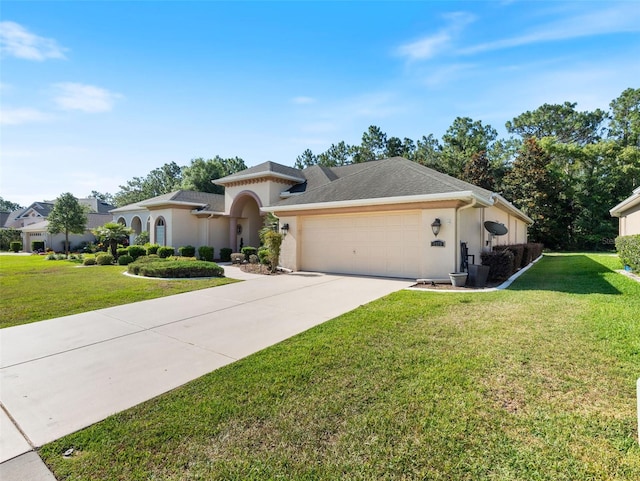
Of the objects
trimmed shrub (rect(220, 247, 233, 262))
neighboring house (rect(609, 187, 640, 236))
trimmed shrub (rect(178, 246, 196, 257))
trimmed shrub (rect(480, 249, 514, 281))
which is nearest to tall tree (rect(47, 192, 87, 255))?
trimmed shrub (rect(178, 246, 196, 257))

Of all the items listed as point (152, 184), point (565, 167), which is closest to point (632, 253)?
point (565, 167)

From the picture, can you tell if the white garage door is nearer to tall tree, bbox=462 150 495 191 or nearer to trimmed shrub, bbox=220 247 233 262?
trimmed shrub, bbox=220 247 233 262

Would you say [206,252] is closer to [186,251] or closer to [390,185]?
[186,251]

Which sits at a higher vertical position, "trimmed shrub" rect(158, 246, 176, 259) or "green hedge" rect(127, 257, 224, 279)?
"trimmed shrub" rect(158, 246, 176, 259)

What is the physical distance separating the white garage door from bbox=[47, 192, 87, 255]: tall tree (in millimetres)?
22421

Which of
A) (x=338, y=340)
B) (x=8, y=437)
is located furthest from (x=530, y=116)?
(x=8, y=437)

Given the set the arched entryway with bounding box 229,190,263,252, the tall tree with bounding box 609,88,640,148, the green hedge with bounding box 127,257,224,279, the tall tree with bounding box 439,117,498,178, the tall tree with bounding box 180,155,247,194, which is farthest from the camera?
the tall tree with bounding box 439,117,498,178

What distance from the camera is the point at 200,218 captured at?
22438 millimetres

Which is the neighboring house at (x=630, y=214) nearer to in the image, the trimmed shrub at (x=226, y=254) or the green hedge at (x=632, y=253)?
the green hedge at (x=632, y=253)

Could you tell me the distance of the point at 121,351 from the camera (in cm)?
489

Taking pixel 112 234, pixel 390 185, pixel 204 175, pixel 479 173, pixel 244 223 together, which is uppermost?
pixel 204 175

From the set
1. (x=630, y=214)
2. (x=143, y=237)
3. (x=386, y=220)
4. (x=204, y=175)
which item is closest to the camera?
(x=386, y=220)

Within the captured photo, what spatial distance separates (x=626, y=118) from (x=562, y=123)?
19.9 feet

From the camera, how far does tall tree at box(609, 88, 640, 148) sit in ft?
107
